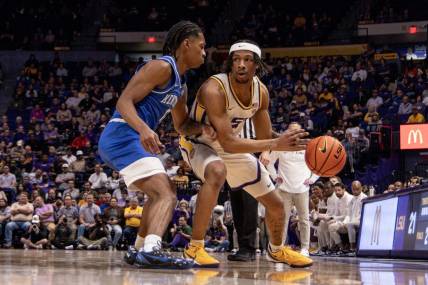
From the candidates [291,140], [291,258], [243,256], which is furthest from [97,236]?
[291,140]

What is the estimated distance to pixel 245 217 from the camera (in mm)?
7090

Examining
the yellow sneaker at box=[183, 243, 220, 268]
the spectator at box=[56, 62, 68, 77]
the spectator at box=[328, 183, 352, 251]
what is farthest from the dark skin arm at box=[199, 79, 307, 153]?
the spectator at box=[56, 62, 68, 77]

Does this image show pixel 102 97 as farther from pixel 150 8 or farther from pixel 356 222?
pixel 356 222

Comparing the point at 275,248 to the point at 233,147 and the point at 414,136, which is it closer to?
the point at 233,147

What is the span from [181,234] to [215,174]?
7767 millimetres

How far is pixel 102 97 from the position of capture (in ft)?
72.0

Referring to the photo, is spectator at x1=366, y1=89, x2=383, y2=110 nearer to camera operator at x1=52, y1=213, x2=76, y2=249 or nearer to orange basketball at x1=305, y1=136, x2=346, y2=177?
camera operator at x1=52, y1=213, x2=76, y2=249

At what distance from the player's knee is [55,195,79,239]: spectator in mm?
8758

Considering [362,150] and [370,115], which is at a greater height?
[370,115]

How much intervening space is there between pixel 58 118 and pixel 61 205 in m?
6.40

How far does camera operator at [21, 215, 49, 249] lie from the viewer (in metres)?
13.5

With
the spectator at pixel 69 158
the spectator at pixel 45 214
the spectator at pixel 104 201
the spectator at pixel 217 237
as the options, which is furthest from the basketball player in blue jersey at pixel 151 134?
the spectator at pixel 69 158

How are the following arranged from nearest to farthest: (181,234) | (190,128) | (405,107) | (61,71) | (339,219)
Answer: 1. (190,128)
2. (339,219)
3. (181,234)
4. (405,107)
5. (61,71)

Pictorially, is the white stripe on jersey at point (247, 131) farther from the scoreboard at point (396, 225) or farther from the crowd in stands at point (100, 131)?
the crowd in stands at point (100, 131)
